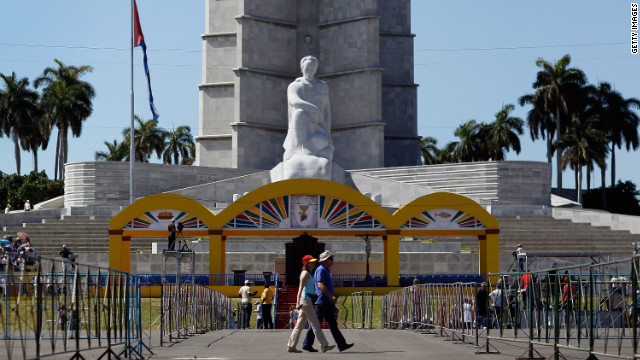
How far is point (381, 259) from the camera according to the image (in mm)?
42969

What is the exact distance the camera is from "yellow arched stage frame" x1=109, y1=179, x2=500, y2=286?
3600cm

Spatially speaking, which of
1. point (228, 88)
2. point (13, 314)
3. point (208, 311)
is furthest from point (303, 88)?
point (13, 314)

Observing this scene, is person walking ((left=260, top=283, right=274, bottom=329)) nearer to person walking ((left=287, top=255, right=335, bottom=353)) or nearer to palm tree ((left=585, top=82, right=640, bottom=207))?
person walking ((left=287, top=255, right=335, bottom=353))

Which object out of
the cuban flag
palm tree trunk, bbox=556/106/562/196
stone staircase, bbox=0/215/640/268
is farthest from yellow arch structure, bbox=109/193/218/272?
palm tree trunk, bbox=556/106/562/196

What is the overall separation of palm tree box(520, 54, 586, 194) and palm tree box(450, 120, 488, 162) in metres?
10.5

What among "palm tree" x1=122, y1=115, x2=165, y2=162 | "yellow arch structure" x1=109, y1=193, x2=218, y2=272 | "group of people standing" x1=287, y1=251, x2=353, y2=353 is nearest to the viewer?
"group of people standing" x1=287, y1=251, x2=353, y2=353

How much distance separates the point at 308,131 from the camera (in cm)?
5294

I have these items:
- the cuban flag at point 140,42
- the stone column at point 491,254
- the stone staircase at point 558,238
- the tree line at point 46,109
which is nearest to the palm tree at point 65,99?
the tree line at point 46,109

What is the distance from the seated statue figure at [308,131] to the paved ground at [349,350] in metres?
32.1

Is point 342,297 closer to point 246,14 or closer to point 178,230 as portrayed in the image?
point 178,230

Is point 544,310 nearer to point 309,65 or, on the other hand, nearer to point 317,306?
point 317,306

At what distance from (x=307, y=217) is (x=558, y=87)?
1584 inches

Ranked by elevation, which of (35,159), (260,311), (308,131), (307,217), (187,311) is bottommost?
(260,311)

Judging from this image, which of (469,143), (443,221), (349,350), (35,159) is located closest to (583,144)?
(469,143)
